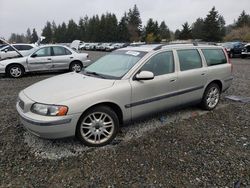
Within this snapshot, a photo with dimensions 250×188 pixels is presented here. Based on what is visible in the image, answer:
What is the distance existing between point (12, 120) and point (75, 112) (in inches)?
84.1

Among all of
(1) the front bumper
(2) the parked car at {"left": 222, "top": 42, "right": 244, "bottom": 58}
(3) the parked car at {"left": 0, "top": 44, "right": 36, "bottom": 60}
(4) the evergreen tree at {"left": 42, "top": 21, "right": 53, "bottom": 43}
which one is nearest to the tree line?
(4) the evergreen tree at {"left": 42, "top": 21, "right": 53, "bottom": 43}

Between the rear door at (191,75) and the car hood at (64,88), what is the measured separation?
157 cm

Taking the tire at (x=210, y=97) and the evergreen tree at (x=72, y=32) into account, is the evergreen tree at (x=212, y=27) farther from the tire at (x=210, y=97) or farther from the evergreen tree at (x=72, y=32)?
the tire at (x=210, y=97)

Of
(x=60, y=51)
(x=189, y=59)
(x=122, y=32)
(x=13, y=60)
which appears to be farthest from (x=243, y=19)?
(x=189, y=59)

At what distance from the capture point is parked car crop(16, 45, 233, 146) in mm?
3283

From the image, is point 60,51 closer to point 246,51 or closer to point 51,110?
point 51,110

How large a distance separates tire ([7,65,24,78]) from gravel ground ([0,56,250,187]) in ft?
19.4

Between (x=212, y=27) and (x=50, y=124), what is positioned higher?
(x=212, y=27)

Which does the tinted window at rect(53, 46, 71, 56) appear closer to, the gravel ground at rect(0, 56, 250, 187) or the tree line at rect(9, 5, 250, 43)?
the gravel ground at rect(0, 56, 250, 187)

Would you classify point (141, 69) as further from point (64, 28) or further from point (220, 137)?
point (64, 28)

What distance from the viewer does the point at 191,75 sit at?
468cm

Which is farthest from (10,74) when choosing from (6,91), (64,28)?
(64,28)

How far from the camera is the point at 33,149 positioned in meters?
3.61

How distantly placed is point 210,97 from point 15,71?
324 inches
